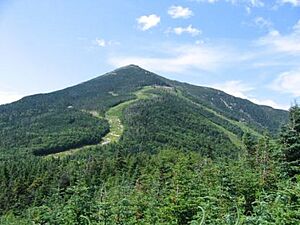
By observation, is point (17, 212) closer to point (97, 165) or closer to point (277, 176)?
point (97, 165)

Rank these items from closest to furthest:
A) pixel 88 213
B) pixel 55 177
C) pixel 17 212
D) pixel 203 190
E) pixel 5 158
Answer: pixel 88 213 → pixel 203 190 → pixel 17 212 → pixel 55 177 → pixel 5 158

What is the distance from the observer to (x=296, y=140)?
33188mm

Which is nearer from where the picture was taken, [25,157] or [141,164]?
A: [141,164]

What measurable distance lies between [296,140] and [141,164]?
7732cm

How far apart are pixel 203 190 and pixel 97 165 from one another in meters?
90.2

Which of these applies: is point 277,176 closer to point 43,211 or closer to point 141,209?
point 141,209

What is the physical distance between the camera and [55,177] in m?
99.6

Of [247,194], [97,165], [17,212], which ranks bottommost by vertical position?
[17,212]

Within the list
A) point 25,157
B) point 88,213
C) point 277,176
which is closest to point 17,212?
point 277,176

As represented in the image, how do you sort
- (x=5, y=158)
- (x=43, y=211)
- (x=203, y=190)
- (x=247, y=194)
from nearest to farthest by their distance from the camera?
(x=43, y=211) < (x=203, y=190) < (x=247, y=194) < (x=5, y=158)

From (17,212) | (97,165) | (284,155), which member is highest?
(284,155)

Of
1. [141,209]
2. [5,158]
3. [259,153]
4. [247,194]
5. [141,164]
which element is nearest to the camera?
[247,194]

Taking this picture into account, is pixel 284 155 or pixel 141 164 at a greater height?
pixel 284 155

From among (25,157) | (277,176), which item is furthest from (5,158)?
(277,176)
